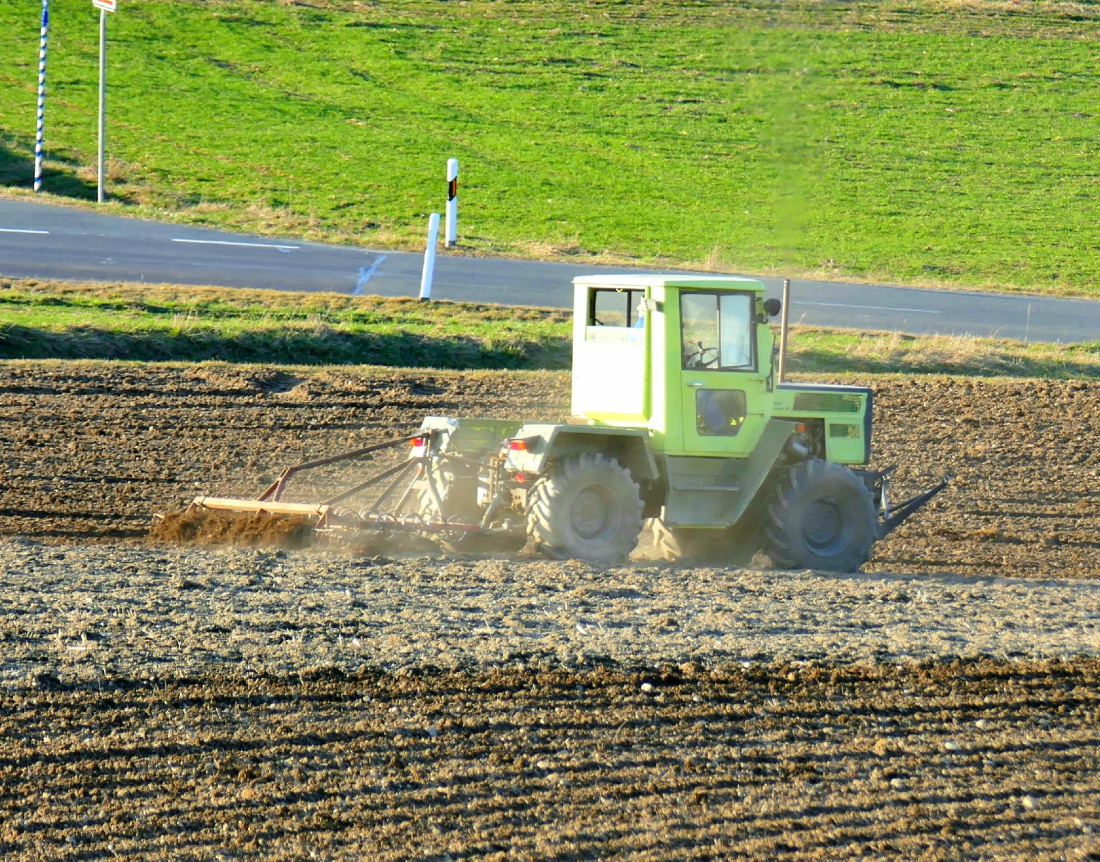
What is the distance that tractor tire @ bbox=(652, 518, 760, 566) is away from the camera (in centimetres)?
981

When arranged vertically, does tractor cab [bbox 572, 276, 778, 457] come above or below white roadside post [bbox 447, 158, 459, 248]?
below

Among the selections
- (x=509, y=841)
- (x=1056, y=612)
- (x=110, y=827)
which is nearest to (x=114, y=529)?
(x=110, y=827)

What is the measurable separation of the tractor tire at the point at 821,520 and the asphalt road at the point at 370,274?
8885mm

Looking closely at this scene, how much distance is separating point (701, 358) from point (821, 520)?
1.61m

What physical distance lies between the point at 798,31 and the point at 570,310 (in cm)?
823

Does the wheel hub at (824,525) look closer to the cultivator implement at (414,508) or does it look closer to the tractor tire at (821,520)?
the tractor tire at (821,520)

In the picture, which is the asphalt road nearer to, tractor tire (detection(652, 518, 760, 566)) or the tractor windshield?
tractor tire (detection(652, 518, 760, 566))

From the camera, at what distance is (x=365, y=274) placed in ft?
62.3

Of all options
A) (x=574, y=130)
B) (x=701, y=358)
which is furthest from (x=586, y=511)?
(x=574, y=130)

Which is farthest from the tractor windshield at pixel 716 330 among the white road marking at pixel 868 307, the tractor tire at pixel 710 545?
the white road marking at pixel 868 307

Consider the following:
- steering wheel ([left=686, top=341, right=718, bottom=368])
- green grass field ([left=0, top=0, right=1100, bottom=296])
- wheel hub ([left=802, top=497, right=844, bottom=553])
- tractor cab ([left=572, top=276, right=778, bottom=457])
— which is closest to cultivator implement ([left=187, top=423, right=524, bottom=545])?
tractor cab ([left=572, top=276, right=778, bottom=457])

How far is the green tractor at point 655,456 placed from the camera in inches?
346

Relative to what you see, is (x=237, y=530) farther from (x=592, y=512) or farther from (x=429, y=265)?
(x=429, y=265)

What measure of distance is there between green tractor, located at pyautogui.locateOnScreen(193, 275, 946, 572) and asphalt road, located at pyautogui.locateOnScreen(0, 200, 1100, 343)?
342 inches
